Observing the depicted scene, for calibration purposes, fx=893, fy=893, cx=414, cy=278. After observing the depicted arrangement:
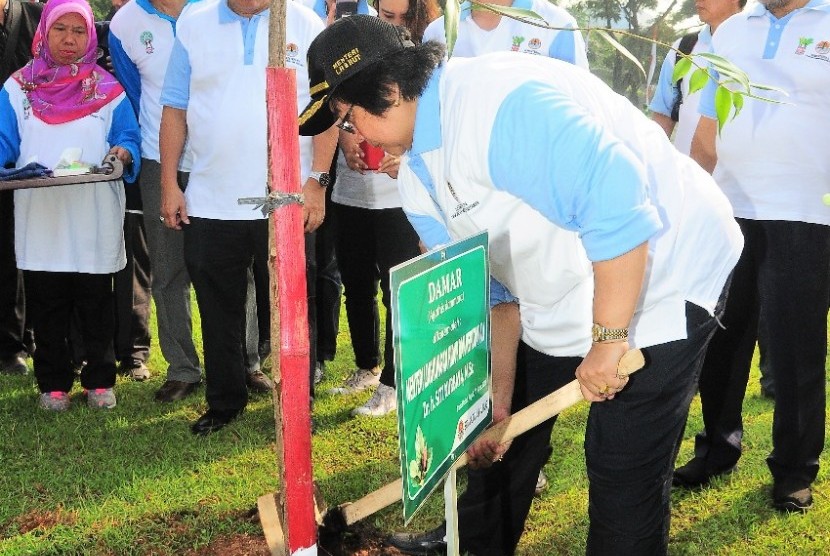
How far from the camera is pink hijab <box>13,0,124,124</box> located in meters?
4.64

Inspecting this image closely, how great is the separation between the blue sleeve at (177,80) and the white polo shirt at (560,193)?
213 centimetres

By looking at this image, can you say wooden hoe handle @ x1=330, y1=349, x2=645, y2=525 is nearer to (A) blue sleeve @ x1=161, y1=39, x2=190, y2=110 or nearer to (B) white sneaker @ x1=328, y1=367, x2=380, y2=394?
(B) white sneaker @ x1=328, y1=367, x2=380, y2=394

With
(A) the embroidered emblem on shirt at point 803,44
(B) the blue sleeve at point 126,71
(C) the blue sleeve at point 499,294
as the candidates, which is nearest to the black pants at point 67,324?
(B) the blue sleeve at point 126,71

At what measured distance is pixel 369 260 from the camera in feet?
16.0

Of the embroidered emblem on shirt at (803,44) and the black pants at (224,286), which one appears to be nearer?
the embroidered emblem on shirt at (803,44)

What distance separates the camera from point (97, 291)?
189 inches

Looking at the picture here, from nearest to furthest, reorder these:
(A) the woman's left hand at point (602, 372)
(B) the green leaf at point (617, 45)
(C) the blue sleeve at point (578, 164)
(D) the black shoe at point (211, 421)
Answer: (B) the green leaf at point (617, 45)
(C) the blue sleeve at point (578, 164)
(A) the woman's left hand at point (602, 372)
(D) the black shoe at point (211, 421)

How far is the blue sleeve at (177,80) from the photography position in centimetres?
420

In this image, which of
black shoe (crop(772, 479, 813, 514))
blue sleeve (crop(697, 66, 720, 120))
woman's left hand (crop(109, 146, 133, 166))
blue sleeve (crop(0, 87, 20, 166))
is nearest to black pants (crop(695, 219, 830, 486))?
black shoe (crop(772, 479, 813, 514))

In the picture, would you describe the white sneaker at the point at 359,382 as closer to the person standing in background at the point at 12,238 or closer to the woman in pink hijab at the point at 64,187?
the woman in pink hijab at the point at 64,187

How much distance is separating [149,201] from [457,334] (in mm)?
3102

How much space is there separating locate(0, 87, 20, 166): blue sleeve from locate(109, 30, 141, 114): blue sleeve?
0.60m

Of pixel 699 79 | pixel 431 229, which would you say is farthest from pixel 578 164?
pixel 431 229

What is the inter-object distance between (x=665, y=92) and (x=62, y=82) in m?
3.15
